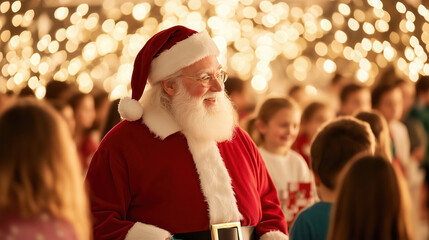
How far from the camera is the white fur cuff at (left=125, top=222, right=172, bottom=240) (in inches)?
187

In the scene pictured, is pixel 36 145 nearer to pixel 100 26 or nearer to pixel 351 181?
pixel 351 181

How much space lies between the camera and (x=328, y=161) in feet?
14.7

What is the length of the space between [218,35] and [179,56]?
10.8 meters

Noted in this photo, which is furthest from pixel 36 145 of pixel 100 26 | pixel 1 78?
pixel 100 26

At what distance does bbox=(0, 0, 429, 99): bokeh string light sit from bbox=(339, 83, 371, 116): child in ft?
2.42

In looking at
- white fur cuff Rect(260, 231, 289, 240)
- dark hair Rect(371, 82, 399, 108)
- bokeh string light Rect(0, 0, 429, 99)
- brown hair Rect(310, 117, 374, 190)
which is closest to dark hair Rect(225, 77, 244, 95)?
bokeh string light Rect(0, 0, 429, 99)

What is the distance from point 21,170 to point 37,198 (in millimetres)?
127

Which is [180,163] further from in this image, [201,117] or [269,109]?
[269,109]

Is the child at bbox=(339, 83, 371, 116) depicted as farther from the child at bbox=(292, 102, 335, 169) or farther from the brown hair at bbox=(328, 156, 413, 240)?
the brown hair at bbox=(328, 156, 413, 240)

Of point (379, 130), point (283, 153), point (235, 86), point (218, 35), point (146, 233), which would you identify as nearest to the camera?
point (146, 233)

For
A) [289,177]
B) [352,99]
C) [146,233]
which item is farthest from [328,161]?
[352,99]

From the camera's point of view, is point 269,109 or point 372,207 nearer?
point 372,207

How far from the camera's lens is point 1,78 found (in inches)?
463

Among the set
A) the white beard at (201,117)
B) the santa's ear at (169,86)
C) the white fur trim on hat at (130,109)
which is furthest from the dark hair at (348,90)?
the white fur trim on hat at (130,109)
